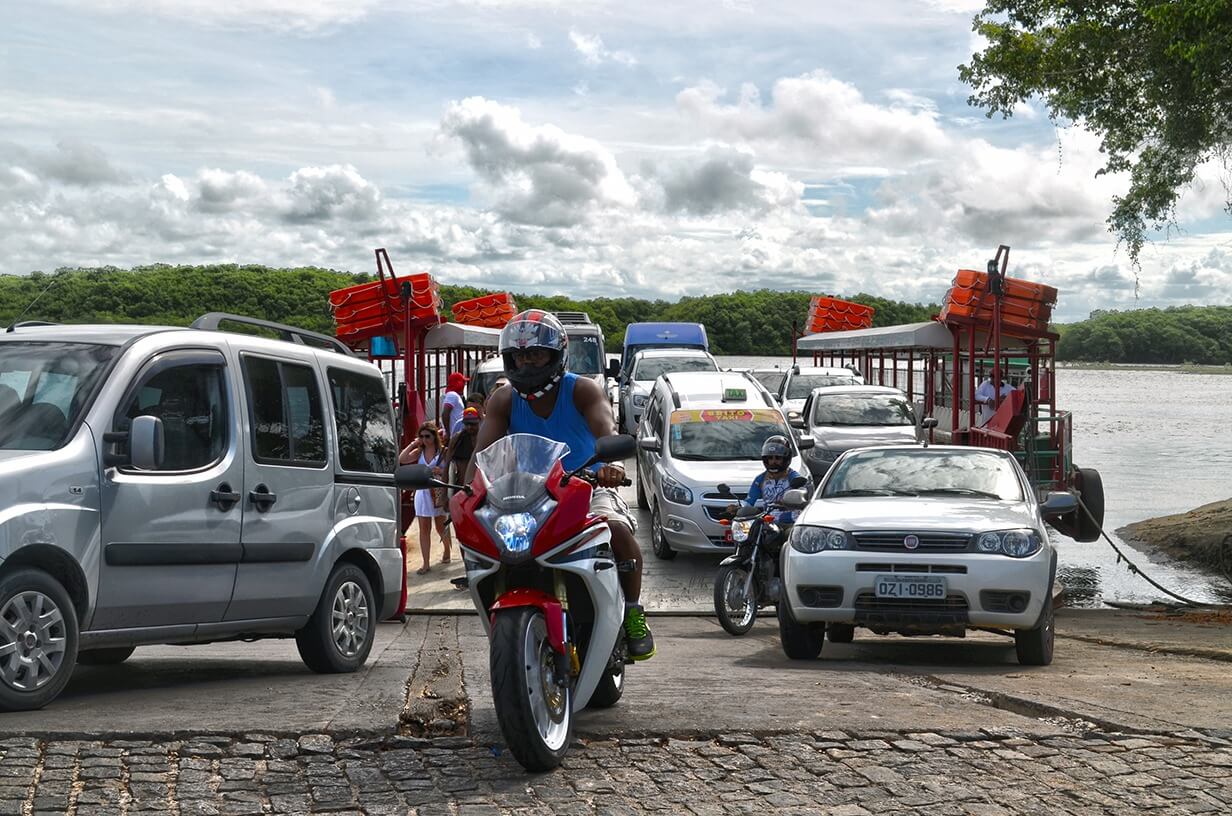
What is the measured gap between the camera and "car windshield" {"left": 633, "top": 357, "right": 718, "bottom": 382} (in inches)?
1326

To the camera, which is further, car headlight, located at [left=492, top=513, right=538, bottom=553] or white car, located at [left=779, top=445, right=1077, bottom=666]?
white car, located at [left=779, top=445, right=1077, bottom=666]

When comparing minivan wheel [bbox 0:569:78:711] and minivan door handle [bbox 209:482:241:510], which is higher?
minivan door handle [bbox 209:482:241:510]

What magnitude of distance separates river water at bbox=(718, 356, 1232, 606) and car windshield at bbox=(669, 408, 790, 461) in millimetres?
4138

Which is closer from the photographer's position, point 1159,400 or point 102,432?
point 102,432

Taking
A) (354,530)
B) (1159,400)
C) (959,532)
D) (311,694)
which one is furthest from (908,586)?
(1159,400)

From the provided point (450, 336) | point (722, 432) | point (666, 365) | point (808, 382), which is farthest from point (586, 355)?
point (722, 432)

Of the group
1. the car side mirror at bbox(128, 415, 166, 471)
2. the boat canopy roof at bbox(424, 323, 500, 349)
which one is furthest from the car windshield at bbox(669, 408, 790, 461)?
the car side mirror at bbox(128, 415, 166, 471)

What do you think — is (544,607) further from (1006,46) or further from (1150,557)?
(1150,557)

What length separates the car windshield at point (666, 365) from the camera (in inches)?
1326

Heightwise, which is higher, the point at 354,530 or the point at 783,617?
the point at 354,530

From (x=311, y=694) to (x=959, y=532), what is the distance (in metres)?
4.38

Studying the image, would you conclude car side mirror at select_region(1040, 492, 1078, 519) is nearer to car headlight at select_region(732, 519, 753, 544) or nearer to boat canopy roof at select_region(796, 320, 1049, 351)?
car headlight at select_region(732, 519, 753, 544)

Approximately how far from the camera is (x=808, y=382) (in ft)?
109

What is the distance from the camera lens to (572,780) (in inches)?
223
